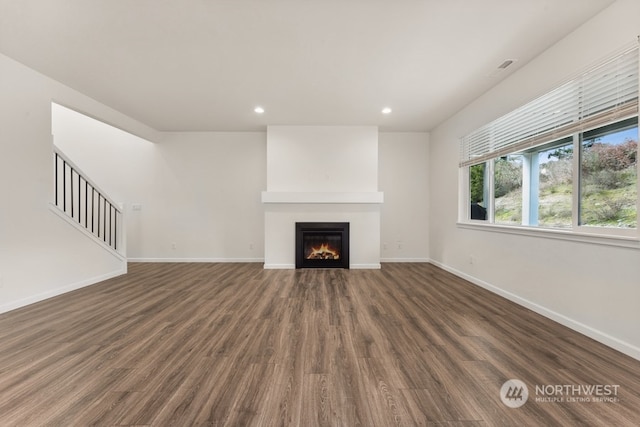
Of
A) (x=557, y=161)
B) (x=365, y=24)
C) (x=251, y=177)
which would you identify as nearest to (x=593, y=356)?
(x=557, y=161)

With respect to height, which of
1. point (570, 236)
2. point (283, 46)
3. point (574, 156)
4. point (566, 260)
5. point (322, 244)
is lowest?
point (322, 244)

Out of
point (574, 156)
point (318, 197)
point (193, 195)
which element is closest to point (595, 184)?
point (574, 156)

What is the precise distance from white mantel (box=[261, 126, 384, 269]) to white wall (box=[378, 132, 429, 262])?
0.58 m

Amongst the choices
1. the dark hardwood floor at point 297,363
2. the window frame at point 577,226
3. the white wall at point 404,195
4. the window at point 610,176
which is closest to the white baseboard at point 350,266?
the white wall at point 404,195

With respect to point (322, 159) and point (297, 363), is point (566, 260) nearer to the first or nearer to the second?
point (297, 363)

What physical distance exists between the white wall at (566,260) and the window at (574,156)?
0.17 meters

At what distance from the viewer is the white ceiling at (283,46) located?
2074 mm

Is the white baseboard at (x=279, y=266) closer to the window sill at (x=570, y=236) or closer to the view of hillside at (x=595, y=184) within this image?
the window sill at (x=570, y=236)

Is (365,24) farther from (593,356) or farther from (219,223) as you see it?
(219,223)

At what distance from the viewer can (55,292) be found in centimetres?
323

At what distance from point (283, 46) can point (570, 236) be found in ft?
10.7

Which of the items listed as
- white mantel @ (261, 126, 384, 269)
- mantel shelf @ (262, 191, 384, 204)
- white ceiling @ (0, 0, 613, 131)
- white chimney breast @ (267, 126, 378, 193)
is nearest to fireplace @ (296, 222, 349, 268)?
white mantel @ (261, 126, 384, 269)

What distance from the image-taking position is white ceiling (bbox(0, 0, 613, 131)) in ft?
6.81

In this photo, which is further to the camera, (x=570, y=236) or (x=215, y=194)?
(x=215, y=194)
